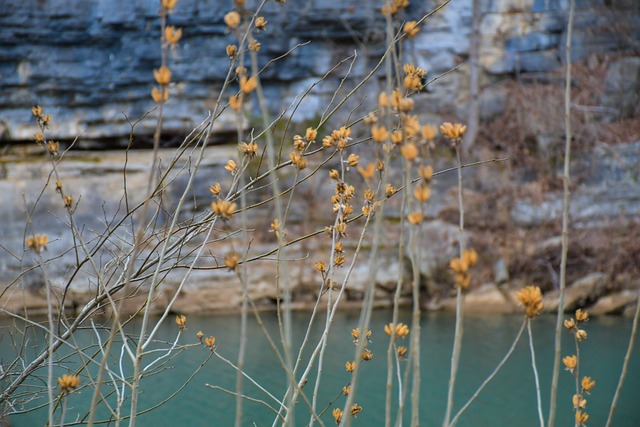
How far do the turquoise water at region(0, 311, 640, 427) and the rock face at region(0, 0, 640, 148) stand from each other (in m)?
4.81

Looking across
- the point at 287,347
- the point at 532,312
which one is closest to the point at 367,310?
the point at 287,347

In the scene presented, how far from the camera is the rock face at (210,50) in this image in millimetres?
10227

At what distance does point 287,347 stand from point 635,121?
11.7 meters

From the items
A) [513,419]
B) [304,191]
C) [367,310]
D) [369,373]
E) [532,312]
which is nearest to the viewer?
[532,312]

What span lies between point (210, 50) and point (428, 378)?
745cm

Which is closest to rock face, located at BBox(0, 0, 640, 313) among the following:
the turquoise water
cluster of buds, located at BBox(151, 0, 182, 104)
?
the turquoise water

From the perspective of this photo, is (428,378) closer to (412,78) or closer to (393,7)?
(412,78)

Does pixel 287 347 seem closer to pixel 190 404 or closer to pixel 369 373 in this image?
pixel 190 404

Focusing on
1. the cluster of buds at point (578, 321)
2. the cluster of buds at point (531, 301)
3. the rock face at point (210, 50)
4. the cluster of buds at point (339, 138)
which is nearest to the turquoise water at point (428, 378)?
the cluster of buds at point (339, 138)

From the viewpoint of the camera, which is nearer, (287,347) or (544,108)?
(287,347)

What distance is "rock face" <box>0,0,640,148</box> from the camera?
33.6 ft

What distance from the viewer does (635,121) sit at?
35.9 feet

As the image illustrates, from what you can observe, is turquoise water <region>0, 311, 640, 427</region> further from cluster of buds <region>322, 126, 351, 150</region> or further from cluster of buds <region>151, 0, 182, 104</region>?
cluster of buds <region>151, 0, 182, 104</region>

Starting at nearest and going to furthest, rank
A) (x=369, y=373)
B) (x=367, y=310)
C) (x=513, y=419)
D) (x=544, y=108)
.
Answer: (x=367, y=310) → (x=513, y=419) → (x=369, y=373) → (x=544, y=108)
